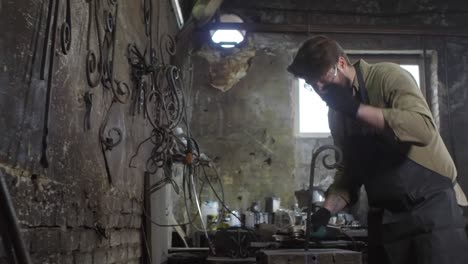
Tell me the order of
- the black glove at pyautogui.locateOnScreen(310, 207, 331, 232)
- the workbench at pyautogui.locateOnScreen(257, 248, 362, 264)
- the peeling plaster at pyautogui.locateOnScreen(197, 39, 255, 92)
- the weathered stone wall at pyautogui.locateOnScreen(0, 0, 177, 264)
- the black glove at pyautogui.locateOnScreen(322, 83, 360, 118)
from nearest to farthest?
1. the weathered stone wall at pyautogui.locateOnScreen(0, 0, 177, 264)
2. the black glove at pyautogui.locateOnScreen(322, 83, 360, 118)
3. the workbench at pyautogui.locateOnScreen(257, 248, 362, 264)
4. the black glove at pyautogui.locateOnScreen(310, 207, 331, 232)
5. the peeling plaster at pyautogui.locateOnScreen(197, 39, 255, 92)

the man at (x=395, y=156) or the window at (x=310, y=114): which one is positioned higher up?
the window at (x=310, y=114)

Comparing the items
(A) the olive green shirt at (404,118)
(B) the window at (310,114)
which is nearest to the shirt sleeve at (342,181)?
(A) the olive green shirt at (404,118)

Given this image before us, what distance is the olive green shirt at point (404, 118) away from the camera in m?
1.82

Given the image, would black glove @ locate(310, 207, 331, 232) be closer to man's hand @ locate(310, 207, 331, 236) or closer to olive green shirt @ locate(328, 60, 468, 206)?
man's hand @ locate(310, 207, 331, 236)

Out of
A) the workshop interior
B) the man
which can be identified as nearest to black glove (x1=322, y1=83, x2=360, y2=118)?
the man

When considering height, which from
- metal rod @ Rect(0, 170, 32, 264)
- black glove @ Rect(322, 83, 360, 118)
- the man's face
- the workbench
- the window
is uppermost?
the window

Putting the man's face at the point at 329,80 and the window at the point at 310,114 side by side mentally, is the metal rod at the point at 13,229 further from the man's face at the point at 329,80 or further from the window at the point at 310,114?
the window at the point at 310,114

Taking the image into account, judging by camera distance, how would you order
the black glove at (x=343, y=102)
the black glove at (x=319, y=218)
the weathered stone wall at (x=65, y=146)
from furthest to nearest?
the black glove at (x=319, y=218), the black glove at (x=343, y=102), the weathered stone wall at (x=65, y=146)

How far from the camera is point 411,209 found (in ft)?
6.40

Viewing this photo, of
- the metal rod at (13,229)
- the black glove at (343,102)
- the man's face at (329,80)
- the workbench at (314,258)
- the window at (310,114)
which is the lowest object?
the workbench at (314,258)

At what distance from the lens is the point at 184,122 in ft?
15.0

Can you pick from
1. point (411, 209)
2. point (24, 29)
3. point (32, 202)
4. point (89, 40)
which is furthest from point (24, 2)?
point (411, 209)

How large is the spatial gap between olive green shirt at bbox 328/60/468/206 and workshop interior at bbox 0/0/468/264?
3.4 inches

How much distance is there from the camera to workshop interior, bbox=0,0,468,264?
1.58 metres
